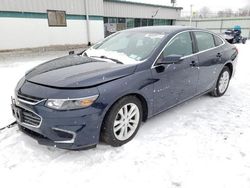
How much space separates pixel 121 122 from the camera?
2.97 m

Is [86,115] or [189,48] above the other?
[189,48]

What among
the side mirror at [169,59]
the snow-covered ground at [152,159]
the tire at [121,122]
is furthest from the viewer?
the side mirror at [169,59]

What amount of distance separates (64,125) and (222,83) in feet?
12.3

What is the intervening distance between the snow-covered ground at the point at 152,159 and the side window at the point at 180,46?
3.64 ft

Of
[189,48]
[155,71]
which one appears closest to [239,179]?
[155,71]

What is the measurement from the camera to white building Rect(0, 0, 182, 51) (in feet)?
41.7

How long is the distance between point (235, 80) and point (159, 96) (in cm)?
404

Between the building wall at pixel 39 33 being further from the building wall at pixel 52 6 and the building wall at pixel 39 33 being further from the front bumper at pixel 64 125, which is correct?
the front bumper at pixel 64 125

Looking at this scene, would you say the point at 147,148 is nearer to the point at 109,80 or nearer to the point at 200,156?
the point at 200,156

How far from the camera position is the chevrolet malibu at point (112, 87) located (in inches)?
99.7

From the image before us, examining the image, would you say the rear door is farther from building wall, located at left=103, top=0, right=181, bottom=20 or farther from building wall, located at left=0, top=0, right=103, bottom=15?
building wall, located at left=103, top=0, right=181, bottom=20

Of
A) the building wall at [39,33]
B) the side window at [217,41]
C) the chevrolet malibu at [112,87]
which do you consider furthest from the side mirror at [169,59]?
the building wall at [39,33]

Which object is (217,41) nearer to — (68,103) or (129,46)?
(129,46)

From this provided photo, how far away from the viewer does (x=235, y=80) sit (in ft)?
21.1
